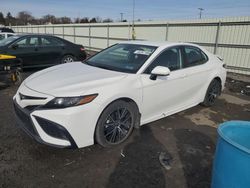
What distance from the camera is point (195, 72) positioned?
14.8 feet

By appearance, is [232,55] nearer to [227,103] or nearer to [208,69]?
[227,103]

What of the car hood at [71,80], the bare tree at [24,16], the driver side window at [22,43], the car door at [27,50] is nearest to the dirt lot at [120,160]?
the car hood at [71,80]

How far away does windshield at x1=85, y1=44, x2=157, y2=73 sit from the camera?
3735 millimetres

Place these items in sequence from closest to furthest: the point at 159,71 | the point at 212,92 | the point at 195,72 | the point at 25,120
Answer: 1. the point at 25,120
2. the point at 159,71
3. the point at 195,72
4. the point at 212,92

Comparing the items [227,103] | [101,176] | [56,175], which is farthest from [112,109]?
[227,103]

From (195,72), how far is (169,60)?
29.5 inches

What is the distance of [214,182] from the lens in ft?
6.02

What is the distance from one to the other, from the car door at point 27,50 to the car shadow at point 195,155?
6458 millimetres

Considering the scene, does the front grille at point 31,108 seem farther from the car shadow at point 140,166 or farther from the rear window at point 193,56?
the rear window at point 193,56

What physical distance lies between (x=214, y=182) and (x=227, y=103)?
4.54m

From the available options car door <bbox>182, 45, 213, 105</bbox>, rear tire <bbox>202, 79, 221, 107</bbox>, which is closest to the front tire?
car door <bbox>182, 45, 213, 105</bbox>

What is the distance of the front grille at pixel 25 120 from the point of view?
289 cm

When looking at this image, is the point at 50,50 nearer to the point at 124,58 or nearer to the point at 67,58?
the point at 67,58

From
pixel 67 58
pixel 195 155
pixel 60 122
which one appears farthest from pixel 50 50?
pixel 195 155
